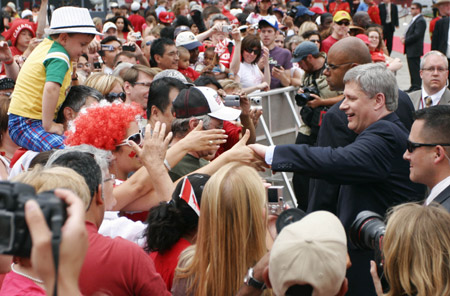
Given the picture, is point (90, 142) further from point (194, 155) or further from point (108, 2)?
point (108, 2)

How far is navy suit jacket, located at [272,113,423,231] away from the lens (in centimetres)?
376

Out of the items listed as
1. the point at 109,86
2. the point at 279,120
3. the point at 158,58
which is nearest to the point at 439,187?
the point at 109,86

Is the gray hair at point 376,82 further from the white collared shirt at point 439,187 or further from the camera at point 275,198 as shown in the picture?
the camera at point 275,198

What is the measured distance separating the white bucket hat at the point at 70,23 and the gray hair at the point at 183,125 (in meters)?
1.10

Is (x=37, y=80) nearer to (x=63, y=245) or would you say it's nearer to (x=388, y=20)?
(x=63, y=245)

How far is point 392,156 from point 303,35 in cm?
765

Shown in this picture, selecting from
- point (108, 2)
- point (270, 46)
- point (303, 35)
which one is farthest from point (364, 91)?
point (108, 2)

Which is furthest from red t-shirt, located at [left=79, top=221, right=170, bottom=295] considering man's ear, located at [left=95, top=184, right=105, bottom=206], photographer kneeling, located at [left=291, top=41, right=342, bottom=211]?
photographer kneeling, located at [left=291, top=41, right=342, bottom=211]

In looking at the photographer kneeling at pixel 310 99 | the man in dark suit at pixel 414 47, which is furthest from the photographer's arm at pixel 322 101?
the man in dark suit at pixel 414 47

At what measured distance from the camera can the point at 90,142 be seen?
388 centimetres

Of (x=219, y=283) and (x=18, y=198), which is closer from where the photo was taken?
(x=18, y=198)

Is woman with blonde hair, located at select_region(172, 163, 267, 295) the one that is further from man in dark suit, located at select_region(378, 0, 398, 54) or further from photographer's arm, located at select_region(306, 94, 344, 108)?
man in dark suit, located at select_region(378, 0, 398, 54)

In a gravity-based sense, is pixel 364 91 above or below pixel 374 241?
above

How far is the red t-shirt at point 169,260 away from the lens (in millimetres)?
3061
